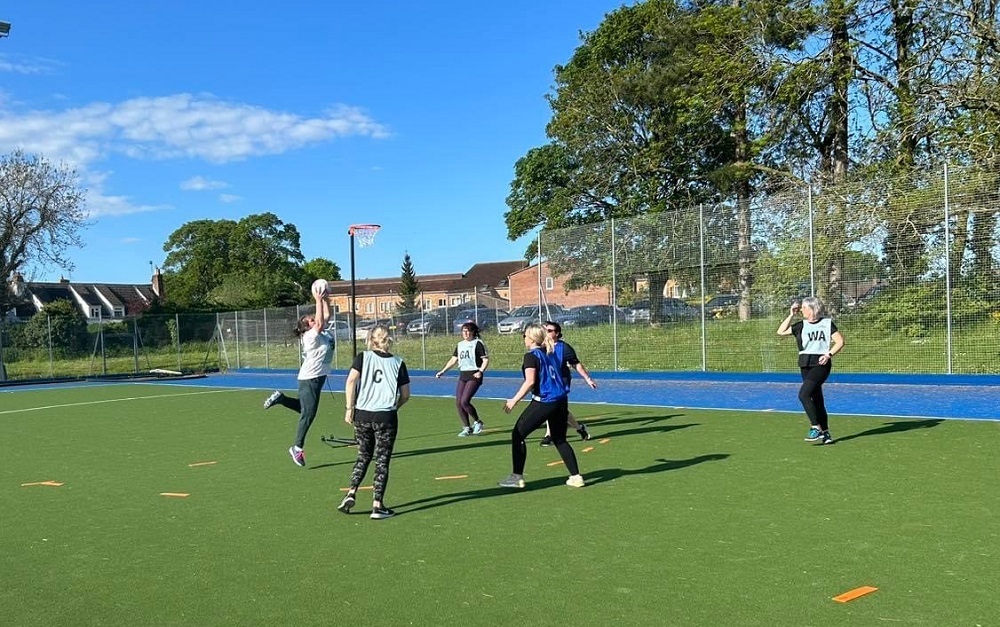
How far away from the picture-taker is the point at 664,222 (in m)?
21.7

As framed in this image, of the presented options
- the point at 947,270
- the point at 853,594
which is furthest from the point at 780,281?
the point at 853,594

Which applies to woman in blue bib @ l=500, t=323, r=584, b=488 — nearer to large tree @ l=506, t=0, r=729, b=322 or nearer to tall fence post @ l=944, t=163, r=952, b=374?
tall fence post @ l=944, t=163, r=952, b=374

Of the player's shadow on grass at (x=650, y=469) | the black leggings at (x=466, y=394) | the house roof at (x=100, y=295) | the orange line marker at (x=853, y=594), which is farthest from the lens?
the house roof at (x=100, y=295)

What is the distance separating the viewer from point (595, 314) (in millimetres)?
23250

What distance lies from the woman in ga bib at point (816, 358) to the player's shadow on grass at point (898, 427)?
1.47 ft

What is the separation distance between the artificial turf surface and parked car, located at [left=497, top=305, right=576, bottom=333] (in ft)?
42.4

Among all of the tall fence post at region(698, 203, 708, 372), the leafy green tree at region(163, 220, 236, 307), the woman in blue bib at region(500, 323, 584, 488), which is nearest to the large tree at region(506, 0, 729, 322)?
the tall fence post at region(698, 203, 708, 372)

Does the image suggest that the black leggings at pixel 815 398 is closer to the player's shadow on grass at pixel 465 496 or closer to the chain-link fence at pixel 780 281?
the player's shadow on grass at pixel 465 496

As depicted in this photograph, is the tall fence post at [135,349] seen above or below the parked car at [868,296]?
below

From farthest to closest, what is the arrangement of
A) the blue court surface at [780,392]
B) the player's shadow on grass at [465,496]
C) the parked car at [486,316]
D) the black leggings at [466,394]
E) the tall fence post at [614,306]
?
the parked car at [486,316] → the tall fence post at [614,306] → the blue court surface at [780,392] → the black leggings at [466,394] → the player's shadow on grass at [465,496]

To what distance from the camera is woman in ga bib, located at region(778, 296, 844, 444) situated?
9.98 m

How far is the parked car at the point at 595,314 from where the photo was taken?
2270cm

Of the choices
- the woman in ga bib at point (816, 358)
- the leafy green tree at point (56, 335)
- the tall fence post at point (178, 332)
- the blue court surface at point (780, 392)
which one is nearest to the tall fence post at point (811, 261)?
the blue court surface at point (780, 392)

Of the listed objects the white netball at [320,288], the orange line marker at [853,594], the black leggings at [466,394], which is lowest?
the orange line marker at [853,594]
